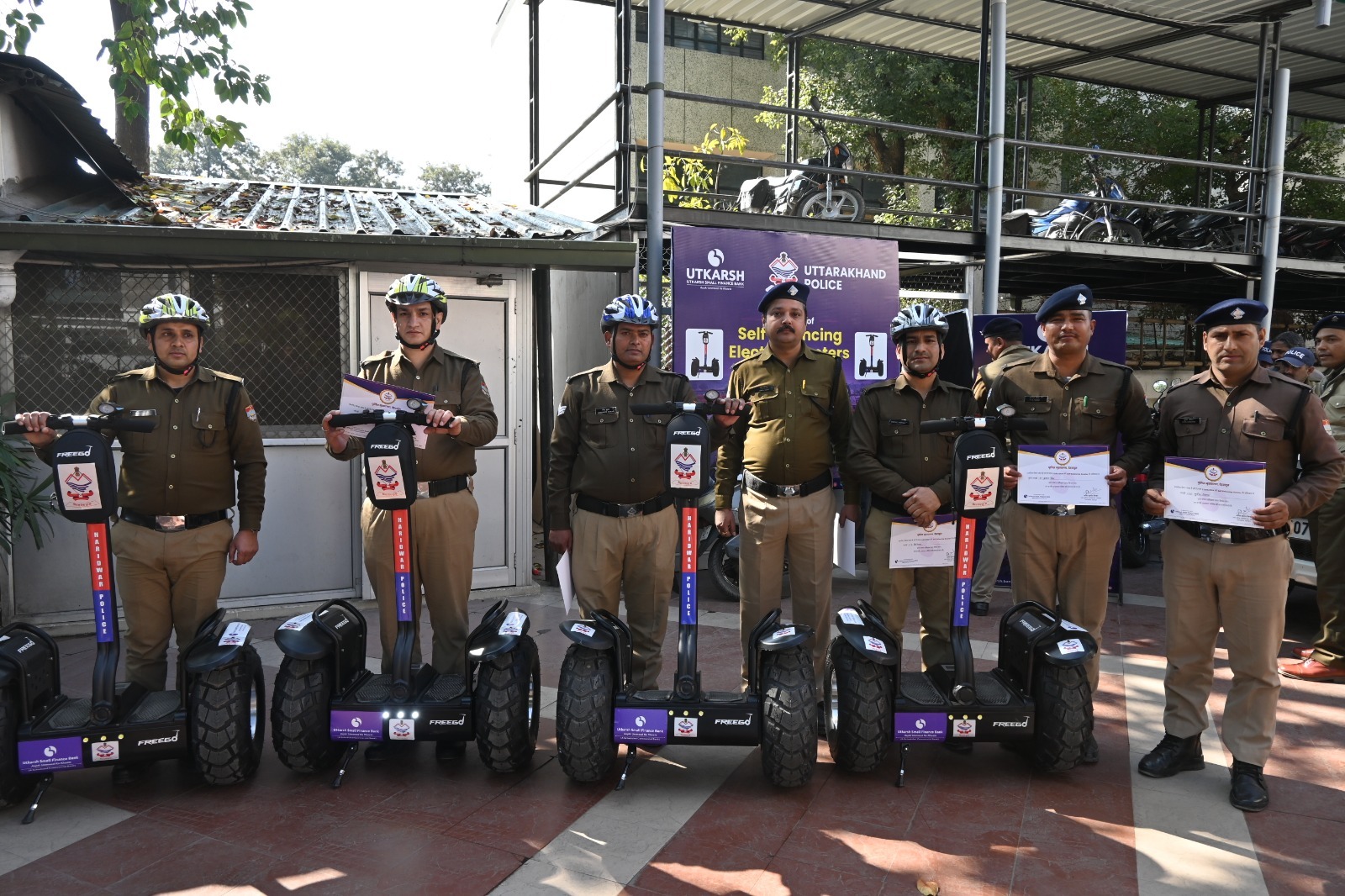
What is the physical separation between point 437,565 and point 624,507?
0.89 m

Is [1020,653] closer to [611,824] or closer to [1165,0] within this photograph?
[611,824]

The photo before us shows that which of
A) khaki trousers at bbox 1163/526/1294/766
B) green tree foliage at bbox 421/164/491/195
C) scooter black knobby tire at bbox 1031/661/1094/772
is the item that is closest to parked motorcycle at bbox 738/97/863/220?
khaki trousers at bbox 1163/526/1294/766

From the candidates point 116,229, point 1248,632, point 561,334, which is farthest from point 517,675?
point 561,334

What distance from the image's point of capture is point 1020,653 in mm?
3830

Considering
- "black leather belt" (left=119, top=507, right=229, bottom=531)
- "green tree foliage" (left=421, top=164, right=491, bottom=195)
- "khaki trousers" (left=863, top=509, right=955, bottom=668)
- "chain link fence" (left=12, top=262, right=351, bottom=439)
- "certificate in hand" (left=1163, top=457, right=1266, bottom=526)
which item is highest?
"green tree foliage" (left=421, top=164, right=491, bottom=195)

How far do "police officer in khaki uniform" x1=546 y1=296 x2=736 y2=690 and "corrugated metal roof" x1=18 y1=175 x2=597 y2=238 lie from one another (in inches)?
A: 90.7

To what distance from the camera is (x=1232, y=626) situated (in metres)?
3.69

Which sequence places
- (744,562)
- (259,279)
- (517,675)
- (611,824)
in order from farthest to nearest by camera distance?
(259,279) → (744,562) → (517,675) → (611,824)

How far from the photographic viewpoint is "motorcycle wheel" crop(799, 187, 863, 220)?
9102 mm

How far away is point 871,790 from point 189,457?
3162mm

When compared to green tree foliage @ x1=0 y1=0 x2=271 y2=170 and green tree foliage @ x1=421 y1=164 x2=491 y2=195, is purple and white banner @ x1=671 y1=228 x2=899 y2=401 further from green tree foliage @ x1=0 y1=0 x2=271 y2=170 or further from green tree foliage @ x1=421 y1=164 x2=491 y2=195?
green tree foliage @ x1=421 y1=164 x2=491 y2=195

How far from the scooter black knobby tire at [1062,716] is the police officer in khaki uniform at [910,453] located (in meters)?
0.59

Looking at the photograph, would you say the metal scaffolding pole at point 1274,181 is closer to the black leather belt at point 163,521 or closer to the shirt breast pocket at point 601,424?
the shirt breast pocket at point 601,424

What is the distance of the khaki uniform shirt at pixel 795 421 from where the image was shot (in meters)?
4.34
